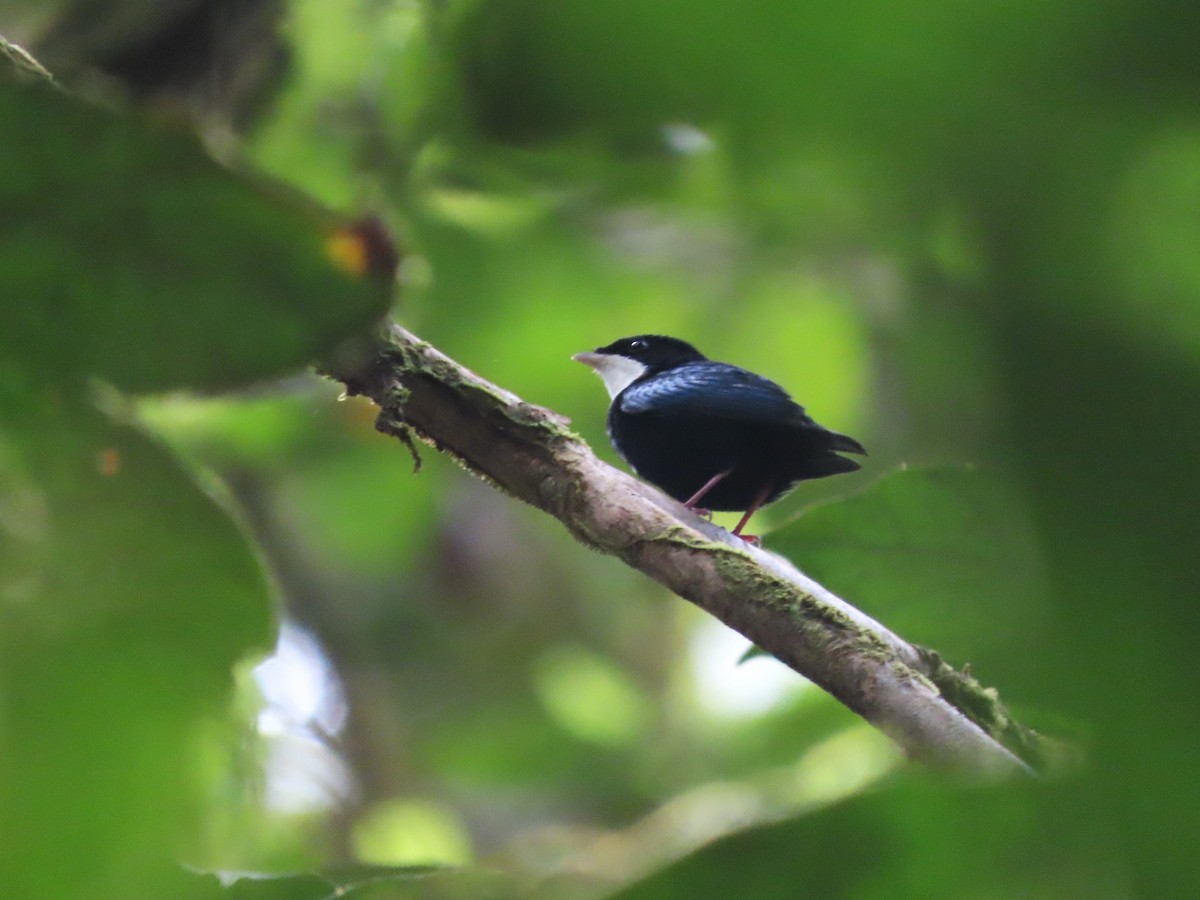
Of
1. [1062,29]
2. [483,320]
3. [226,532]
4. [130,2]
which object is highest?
[130,2]

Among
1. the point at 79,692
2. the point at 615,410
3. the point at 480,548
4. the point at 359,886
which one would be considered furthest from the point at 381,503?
the point at 79,692

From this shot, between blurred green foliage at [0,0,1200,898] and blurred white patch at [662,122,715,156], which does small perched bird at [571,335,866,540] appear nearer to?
blurred green foliage at [0,0,1200,898]

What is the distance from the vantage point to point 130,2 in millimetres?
3537

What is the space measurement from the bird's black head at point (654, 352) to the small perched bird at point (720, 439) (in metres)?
0.28

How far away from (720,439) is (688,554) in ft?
5.45

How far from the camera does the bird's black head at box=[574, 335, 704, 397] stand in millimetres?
4086

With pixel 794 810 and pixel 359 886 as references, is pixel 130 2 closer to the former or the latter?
pixel 359 886

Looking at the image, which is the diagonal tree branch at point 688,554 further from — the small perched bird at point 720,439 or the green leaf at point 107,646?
the small perched bird at point 720,439

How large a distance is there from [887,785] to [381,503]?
580 cm

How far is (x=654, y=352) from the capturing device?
4.23 meters

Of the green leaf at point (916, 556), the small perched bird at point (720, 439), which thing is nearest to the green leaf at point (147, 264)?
the green leaf at point (916, 556)

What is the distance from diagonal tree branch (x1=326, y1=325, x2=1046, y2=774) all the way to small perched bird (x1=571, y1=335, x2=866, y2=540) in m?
1.27

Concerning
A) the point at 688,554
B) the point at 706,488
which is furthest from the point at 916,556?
the point at 706,488

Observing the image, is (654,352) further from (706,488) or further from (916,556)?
(916,556)
